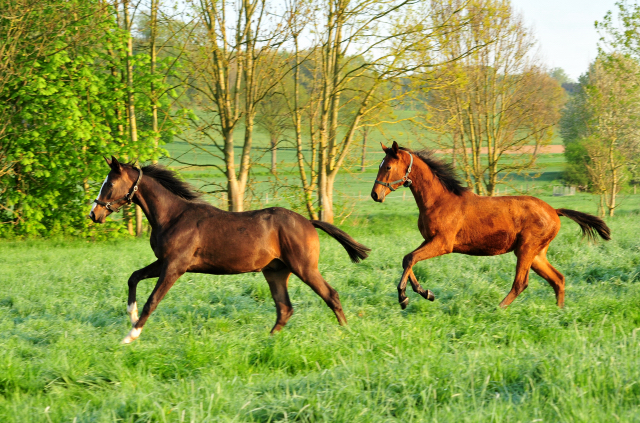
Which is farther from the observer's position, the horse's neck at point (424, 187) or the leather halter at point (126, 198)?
the horse's neck at point (424, 187)

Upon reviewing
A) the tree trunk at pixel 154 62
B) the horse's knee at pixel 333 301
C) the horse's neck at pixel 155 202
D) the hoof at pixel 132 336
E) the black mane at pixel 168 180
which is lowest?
the hoof at pixel 132 336

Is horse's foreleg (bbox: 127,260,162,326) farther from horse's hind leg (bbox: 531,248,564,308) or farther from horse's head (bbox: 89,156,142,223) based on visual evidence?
horse's hind leg (bbox: 531,248,564,308)

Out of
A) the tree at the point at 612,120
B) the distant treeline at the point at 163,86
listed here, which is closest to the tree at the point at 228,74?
the distant treeline at the point at 163,86

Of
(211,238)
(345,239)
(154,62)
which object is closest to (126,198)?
(211,238)

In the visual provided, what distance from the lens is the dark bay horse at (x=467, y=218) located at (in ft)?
22.5

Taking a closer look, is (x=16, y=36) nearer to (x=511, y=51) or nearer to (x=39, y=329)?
(x=39, y=329)

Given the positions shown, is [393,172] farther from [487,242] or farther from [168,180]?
[168,180]

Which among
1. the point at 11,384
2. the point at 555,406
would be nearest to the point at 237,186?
the point at 11,384

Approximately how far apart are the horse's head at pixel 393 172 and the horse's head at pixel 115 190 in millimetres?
2792

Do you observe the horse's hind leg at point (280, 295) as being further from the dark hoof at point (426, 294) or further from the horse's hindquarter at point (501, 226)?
the horse's hindquarter at point (501, 226)

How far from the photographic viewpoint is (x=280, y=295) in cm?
619

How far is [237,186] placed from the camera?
16.9 metres

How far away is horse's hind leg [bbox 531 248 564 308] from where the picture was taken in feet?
22.8

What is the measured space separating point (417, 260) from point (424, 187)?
0.96 metres
